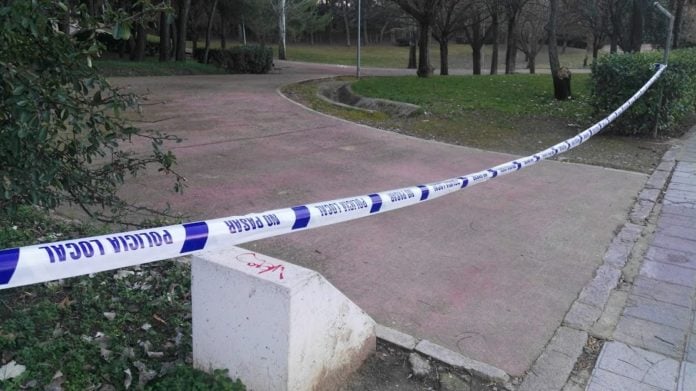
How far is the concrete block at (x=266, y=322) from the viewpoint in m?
2.57

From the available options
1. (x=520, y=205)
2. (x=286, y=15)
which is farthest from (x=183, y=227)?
(x=286, y=15)

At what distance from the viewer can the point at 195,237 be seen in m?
2.41

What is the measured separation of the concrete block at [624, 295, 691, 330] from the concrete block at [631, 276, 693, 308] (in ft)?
0.24

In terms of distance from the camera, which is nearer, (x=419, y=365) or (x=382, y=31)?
(x=419, y=365)

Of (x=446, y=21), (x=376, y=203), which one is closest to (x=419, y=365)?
(x=376, y=203)

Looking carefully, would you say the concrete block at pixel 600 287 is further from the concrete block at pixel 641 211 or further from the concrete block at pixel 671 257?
the concrete block at pixel 641 211

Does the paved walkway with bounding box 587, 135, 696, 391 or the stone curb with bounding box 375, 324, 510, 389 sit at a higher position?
the stone curb with bounding box 375, 324, 510, 389

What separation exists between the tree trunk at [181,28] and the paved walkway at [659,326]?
68.5ft

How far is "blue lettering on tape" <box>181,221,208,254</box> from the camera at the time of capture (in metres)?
2.39

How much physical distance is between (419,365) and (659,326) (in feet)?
5.56

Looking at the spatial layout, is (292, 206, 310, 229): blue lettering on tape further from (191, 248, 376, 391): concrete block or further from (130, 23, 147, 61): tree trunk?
(130, 23, 147, 61): tree trunk

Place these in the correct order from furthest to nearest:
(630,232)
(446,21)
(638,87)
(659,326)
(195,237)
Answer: (446,21) < (638,87) < (630,232) < (659,326) < (195,237)

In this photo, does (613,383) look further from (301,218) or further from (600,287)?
(301,218)

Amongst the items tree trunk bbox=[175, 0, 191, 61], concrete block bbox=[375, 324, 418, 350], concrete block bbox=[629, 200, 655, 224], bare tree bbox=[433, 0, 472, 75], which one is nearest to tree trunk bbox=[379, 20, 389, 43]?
bare tree bbox=[433, 0, 472, 75]
